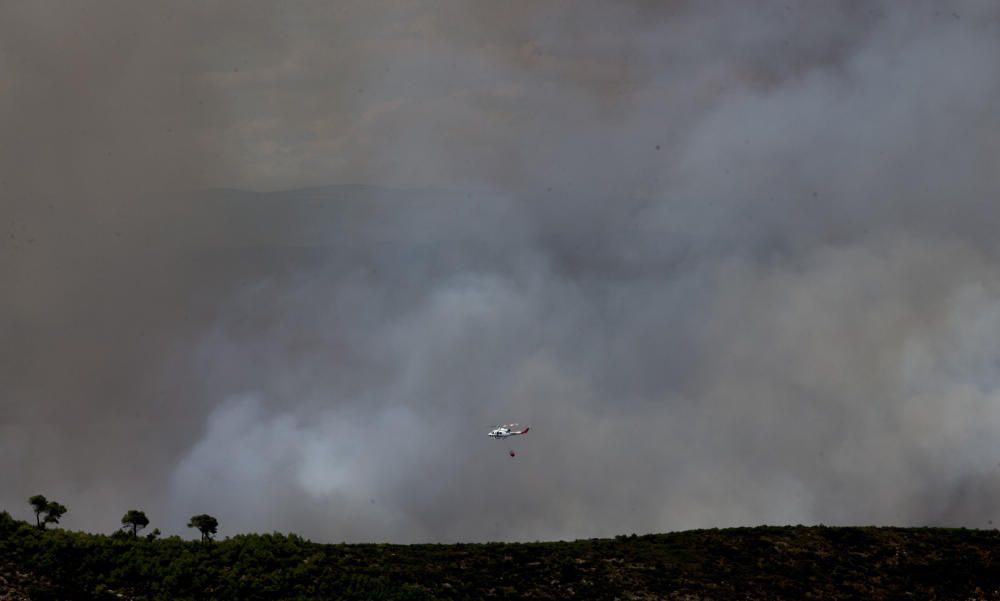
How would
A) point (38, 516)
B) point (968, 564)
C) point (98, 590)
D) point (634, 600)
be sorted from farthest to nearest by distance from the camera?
point (968, 564) < point (38, 516) < point (634, 600) < point (98, 590)

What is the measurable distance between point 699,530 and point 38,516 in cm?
5941

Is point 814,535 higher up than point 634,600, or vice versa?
point 814,535

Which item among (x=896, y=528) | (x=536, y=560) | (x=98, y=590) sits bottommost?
(x=98, y=590)

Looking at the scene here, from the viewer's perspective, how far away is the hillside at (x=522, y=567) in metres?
76.3

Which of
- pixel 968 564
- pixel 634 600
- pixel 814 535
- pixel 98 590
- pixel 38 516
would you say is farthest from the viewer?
pixel 814 535

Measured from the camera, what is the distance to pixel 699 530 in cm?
10044

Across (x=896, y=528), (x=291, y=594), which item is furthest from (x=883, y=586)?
(x=291, y=594)

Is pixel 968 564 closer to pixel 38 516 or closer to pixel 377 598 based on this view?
pixel 377 598

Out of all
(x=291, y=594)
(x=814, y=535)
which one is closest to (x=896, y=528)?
(x=814, y=535)

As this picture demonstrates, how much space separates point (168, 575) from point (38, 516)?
1708 cm

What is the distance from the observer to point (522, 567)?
8631cm

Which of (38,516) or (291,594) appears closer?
(291,594)

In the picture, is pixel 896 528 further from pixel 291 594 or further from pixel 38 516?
pixel 38 516

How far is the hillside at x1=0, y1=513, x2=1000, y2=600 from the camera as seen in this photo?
76.3m
